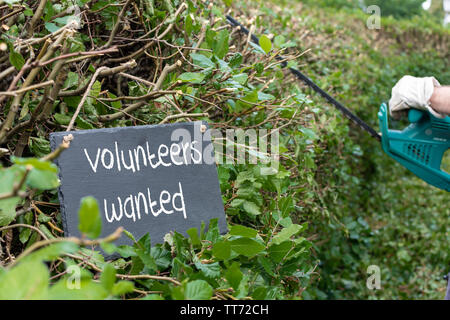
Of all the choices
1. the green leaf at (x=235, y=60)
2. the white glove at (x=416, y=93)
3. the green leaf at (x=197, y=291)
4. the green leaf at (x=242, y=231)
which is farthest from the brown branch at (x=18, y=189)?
the white glove at (x=416, y=93)

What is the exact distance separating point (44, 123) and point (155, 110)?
40 centimetres

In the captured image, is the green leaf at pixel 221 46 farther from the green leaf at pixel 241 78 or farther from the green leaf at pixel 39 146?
the green leaf at pixel 39 146

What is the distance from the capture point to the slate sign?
120cm

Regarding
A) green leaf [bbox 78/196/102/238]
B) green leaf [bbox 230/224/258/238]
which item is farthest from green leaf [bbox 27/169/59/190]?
green leaf [bbox 230/224/258/238]

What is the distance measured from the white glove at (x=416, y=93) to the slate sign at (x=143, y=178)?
1.37 m

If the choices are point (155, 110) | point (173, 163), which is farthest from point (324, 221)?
point (173, 163)

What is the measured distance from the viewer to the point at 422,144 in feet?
8.22

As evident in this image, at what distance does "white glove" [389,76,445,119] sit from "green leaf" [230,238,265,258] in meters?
1.51

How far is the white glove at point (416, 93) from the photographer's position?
89.8 inches

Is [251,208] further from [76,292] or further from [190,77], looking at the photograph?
[76,292]

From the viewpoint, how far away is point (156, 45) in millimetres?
1830

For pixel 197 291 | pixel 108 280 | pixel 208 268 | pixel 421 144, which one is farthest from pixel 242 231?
pixel 421 144

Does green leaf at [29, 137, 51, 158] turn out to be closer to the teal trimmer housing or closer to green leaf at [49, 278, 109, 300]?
green leaf at [49, 278, 109, 300]

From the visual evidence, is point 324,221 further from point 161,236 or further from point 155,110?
point 161,236
